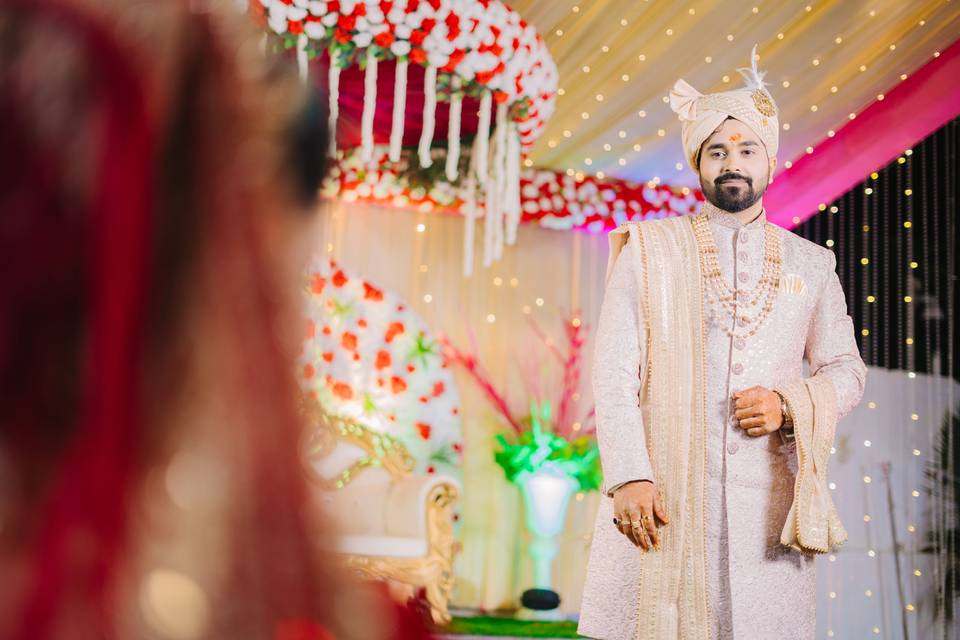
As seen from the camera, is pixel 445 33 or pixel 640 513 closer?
pixel 640 513

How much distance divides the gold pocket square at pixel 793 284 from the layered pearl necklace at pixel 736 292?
0.05 ft

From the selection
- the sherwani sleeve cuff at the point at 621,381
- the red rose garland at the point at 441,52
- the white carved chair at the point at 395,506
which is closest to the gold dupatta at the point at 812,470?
the sherwani sleeve cuff at the point at 621,381

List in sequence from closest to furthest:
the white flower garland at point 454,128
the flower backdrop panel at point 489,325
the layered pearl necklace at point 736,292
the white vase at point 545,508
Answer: the layered pearl necklace at point 736,292
the white flower garland at point 454,128
the white vase at point 545,508
the flower backdrop panel at point 489,325

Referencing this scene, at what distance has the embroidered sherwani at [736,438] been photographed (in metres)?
1.80

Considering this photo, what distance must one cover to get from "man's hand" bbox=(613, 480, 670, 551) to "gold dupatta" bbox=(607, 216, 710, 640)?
0.07m

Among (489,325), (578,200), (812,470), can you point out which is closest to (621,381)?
(812,470)

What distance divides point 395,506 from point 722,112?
3766 mm

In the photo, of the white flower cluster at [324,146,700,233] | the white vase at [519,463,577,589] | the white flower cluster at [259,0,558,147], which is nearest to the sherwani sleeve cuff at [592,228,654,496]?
the white flower cluster at [259,0,558,147]

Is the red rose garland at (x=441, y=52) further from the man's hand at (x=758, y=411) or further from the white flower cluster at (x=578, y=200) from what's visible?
the man's hand at (x=758, y=411)

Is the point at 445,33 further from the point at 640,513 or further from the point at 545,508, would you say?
the point at 545,508

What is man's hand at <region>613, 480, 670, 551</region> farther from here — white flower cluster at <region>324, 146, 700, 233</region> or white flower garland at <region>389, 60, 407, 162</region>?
white flower cluster at <region>324, 146, 700, 233</region>

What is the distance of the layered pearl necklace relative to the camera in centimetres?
193

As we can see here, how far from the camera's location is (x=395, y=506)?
17.6ft

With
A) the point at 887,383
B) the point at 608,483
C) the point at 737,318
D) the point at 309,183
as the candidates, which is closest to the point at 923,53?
the point at 887,383
